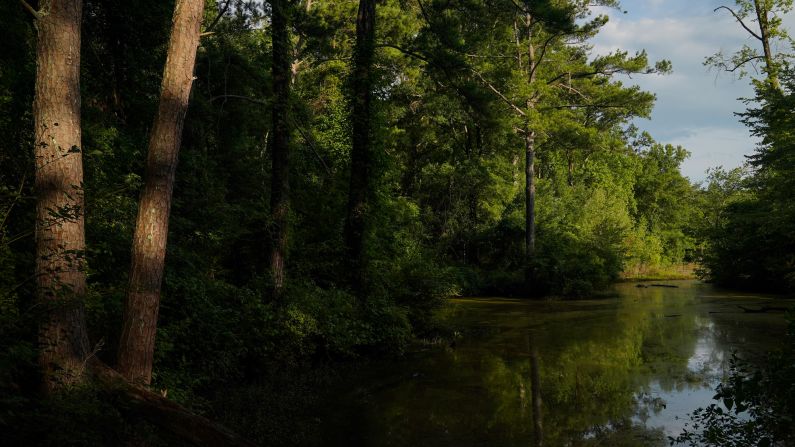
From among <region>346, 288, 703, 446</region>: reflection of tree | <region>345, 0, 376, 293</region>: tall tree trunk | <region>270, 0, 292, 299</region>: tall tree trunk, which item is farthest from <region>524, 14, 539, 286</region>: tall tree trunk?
<region>270, 0, 292, 299</region>: tall tree trunk

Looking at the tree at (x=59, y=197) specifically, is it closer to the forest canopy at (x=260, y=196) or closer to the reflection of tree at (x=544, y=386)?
the forest canopy at (x=260, y=196)

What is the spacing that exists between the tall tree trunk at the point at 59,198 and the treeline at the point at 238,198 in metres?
0.02

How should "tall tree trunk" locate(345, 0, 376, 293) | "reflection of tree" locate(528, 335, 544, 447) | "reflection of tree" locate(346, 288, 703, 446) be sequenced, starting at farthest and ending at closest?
1. "tall tree trunk" locate(345, 0, 376, 293)
2. "reflection of tree" locate(346, 288, 703, 446)
3. "reflection of tree" locate(528, 335, 544, 447)

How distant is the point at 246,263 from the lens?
1105 cm

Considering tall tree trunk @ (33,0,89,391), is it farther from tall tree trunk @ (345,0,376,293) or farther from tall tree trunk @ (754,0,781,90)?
tall tree trunk @ (754,0,781,90)

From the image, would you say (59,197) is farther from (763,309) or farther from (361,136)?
(763,309)

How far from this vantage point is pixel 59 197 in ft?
15.3

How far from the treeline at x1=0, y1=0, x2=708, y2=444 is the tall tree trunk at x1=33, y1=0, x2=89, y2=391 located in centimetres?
2

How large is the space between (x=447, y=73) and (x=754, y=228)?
14.9 meters

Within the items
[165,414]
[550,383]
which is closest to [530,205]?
[550,383]

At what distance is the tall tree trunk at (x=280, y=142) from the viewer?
975 cm

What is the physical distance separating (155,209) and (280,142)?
4.84 m

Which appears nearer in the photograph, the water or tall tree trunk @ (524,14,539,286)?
the water

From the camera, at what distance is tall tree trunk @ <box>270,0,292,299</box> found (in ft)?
32.0
